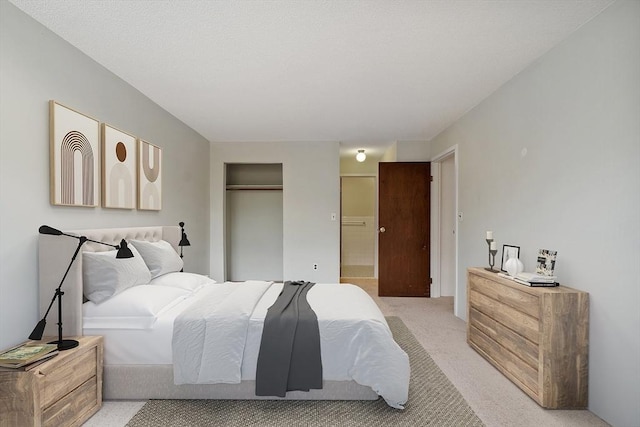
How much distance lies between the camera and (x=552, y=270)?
7.34 feet

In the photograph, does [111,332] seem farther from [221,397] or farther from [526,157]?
[526,157]

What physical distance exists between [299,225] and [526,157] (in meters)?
3.36

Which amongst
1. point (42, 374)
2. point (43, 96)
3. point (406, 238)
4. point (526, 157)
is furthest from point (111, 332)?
point (406, 238)

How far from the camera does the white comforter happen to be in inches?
78.7

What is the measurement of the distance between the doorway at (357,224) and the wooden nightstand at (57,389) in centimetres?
552

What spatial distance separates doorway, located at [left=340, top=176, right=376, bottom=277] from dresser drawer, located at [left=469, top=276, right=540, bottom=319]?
4176 millimetres

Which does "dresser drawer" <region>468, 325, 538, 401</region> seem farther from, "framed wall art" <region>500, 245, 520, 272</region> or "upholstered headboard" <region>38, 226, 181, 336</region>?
"upholstered headboard" <region>38, 226, 181, 336</region>

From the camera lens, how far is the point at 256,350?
205 cm

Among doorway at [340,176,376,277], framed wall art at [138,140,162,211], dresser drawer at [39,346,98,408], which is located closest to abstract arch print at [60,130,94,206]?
framed wall art at [138,140,162,211]

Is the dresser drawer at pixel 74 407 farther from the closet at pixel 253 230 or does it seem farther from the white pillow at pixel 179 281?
the closet at pixel 253 230

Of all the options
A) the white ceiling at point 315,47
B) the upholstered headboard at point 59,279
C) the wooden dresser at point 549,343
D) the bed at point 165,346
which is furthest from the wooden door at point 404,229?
the upholstered headboard at point 59,279

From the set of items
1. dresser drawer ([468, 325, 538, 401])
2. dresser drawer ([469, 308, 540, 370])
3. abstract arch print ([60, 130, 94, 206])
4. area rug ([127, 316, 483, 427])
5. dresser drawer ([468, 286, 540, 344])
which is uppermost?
abstract arch print ([60, 130, 94, 206])

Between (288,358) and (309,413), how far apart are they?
1.26 ft

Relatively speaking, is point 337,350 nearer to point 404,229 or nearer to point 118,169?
point 118,169
